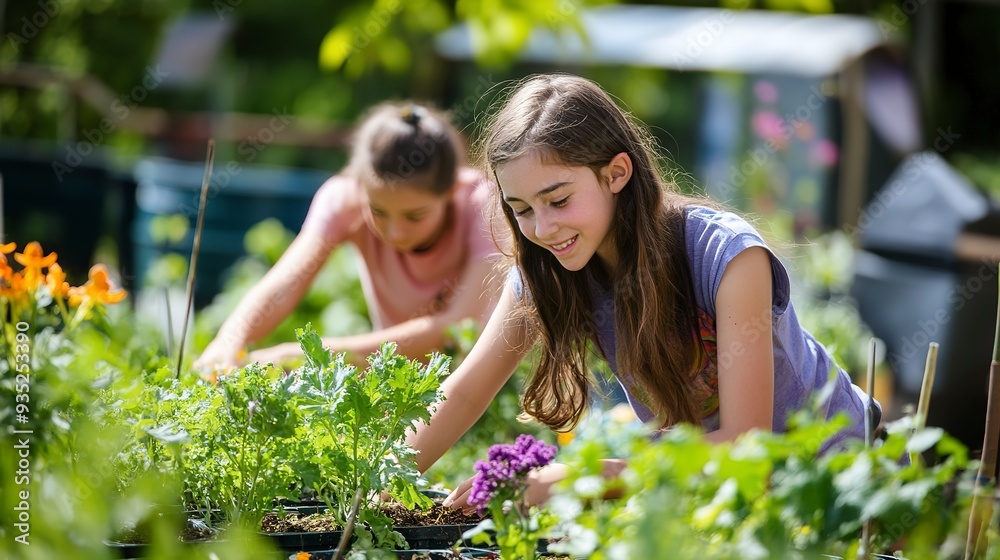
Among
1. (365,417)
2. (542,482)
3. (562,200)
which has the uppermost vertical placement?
(562,200)

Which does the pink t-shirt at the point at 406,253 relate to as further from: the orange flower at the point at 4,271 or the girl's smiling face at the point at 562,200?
the orange flower at the point at 4,271

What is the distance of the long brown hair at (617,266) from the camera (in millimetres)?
1789

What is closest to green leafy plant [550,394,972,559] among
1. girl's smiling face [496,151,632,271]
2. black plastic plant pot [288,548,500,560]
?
black plastic plant pot [288,548,500,560]

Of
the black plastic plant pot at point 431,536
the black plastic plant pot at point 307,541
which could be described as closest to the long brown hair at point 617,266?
the black plastic plant pot at point 431,536

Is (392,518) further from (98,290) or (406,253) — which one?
(406,253)

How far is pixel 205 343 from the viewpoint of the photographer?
333 centimetres

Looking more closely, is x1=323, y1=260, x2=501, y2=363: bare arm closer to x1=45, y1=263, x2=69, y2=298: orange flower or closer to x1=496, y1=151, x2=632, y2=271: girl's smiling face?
x1=496, y1=151, x2=632, y2=271: girl's smiling face

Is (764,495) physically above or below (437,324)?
below

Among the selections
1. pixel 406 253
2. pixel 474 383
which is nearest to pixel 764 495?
pixel 474 383

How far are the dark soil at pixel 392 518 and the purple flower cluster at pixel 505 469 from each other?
11.6 inches

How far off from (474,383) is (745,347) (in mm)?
534

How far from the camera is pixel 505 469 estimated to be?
142cm

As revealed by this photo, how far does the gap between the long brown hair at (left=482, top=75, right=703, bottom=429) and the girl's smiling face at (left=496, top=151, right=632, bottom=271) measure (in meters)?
0.02

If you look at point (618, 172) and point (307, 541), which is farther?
point (618, 172)
